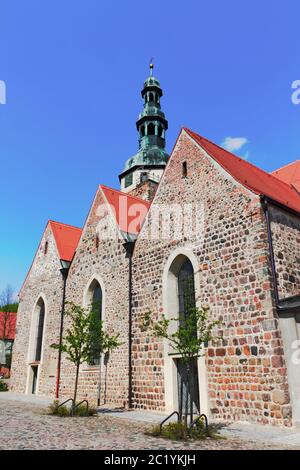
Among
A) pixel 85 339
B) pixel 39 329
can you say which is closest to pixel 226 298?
pixel 85 339

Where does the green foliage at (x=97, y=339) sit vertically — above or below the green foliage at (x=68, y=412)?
above

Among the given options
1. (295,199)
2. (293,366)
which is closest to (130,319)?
(293,366)

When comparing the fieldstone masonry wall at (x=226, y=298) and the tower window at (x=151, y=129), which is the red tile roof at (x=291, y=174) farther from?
the tower window at (x=151, y=129)

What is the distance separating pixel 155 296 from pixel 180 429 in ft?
19.7

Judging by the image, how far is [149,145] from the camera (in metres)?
29.1

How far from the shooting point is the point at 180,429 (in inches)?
305

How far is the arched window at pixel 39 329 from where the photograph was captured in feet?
67.1

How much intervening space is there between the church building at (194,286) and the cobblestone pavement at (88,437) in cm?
176

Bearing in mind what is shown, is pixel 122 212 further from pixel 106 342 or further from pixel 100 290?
pixel 106 342

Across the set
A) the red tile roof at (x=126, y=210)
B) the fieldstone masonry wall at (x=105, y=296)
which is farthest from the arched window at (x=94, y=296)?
the red tile roof at (x=126, y=210)

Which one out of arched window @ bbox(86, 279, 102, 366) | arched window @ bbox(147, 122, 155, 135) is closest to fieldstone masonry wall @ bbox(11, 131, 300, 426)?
arched window @ bbox(86, 279, 102, 366)

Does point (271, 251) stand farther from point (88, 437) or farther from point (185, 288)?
point (88, 437)

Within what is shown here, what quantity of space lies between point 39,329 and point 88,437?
562 inches

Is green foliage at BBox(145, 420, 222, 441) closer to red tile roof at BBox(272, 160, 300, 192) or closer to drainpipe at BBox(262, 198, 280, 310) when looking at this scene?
drainpipe at BBox(262, 198, 280, 310)
